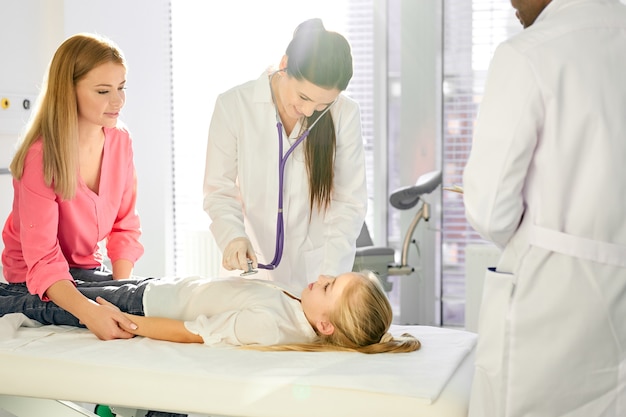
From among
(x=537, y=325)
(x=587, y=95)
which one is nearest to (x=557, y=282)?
(x=537, y=325)

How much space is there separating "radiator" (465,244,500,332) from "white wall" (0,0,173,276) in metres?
1.54

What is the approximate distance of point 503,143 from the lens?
1.38 metres

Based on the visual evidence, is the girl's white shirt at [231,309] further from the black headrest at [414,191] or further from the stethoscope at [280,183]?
the black headrest at [414,191]

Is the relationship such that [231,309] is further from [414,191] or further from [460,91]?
[460,91]

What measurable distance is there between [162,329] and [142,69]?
2237mm

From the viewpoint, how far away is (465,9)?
393cm

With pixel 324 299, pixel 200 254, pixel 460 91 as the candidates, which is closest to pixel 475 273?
pixel 460 91

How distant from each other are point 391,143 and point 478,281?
0.93 m

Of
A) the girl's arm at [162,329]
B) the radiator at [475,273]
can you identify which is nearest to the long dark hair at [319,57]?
the girl's arm at [162,329]

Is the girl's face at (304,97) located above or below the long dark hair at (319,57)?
below

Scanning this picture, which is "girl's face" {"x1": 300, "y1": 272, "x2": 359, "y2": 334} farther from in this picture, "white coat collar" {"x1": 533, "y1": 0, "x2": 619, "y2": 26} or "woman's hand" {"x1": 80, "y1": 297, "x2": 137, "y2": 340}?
"white coat collar" {"x1": 533, "y1": 0, "x2": 619, "y2": 26}

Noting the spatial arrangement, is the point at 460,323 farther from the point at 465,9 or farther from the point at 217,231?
the point at 217,231

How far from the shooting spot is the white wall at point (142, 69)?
330 centimetres

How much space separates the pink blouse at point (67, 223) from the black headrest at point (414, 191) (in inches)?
58.1
